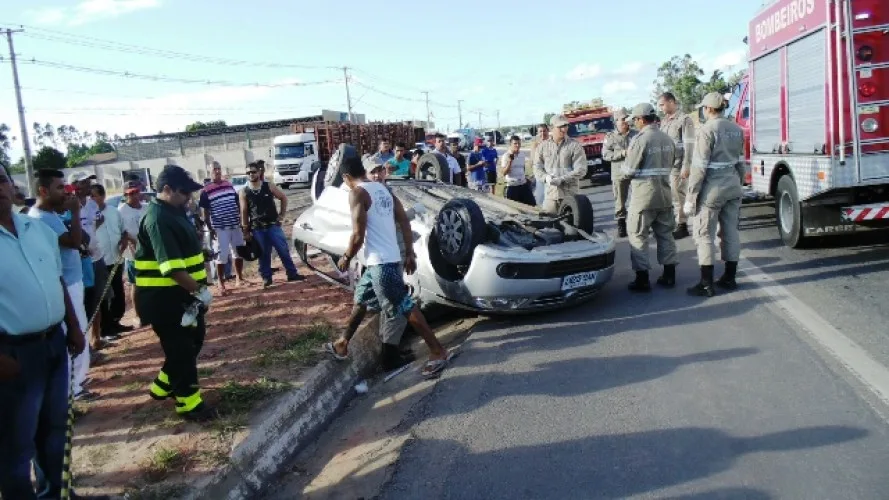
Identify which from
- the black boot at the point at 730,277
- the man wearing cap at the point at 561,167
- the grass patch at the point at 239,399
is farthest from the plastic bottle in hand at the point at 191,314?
the man wearing cap at the point at 561,167

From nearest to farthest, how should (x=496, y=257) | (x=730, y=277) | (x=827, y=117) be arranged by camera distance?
(x=496, y=257) < (x=730, y=277) < (x=827, y=117)

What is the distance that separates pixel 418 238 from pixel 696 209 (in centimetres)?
279

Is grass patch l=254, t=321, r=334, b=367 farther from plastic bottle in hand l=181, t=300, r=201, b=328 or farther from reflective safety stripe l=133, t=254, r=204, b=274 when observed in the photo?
reflective safety stripe l=133, t=254, r=204, b=274

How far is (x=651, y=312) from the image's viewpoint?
606 cm

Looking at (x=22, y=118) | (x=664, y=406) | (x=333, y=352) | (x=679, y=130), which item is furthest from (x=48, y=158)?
(x=664, y=406)

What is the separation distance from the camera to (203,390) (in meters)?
4.80

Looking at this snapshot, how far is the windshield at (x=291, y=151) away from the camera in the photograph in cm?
3469

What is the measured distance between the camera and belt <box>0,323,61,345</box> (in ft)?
9.81

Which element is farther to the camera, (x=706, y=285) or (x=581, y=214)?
(x=581, y=214)

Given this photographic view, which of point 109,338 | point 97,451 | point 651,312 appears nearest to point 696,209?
point 651,312

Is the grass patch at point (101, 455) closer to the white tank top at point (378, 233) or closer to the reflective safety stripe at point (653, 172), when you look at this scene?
the white tank top at point (378, 233)

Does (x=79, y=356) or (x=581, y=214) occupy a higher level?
(x=581, y=214)

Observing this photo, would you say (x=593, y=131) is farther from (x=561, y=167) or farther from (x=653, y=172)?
(x=653, y=172)

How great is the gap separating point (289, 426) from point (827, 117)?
6.17m
